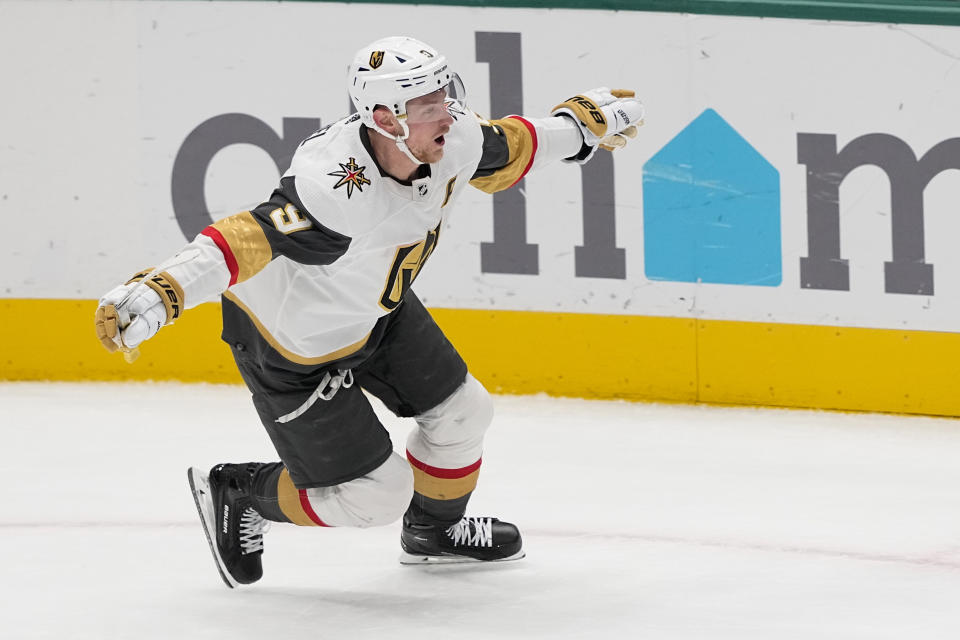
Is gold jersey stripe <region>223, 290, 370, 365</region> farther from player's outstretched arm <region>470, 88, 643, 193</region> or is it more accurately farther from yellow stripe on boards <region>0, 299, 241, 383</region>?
yellow stripe on boards <region>0, 299, 241, 383</region>

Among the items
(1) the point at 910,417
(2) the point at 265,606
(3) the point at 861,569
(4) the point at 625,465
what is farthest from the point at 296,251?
(1) the point at 910,417

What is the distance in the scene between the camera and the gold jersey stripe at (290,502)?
3.85m

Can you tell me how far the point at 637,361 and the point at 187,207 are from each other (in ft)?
5.87

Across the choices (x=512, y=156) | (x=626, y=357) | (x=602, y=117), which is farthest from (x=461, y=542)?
(x=626, y=357)

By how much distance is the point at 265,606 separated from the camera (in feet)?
12.7

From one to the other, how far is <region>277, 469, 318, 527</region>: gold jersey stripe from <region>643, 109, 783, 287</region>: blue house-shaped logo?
213 cm

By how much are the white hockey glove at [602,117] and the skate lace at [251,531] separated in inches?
48.2

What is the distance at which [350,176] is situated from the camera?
344 centimetres

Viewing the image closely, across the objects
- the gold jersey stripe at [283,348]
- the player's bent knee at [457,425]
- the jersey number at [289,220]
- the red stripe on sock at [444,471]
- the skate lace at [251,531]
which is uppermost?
the jersey number at [289,220]

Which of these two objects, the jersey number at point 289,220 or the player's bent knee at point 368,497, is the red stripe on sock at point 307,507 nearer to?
the player's bent knee at point 368,497

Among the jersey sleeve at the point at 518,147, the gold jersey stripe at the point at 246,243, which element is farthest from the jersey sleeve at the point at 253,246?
the jersey sleeve at the point at 518,147

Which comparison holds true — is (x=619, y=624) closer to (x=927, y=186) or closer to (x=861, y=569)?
(x=861, y=569)

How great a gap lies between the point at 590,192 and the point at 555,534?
1.63 meters

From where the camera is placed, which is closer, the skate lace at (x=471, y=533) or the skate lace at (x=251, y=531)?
the skate lace at (x=251, y=531)
